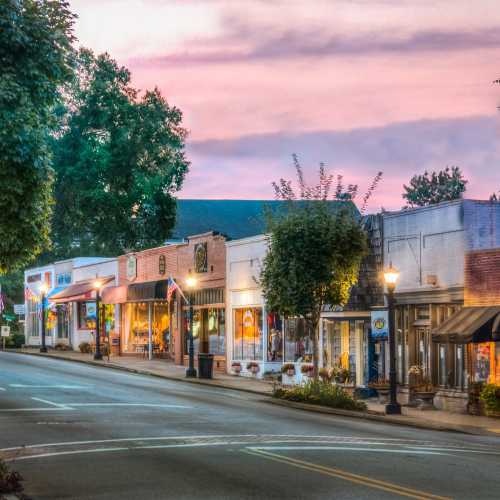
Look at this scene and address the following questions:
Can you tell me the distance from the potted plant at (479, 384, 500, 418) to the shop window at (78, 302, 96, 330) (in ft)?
116

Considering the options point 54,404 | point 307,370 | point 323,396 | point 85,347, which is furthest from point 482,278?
point 85,347

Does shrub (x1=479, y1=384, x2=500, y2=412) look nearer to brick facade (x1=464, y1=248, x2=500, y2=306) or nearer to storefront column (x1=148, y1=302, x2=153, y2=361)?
brick facade (x1=464, y1=248, x2=500, y2=306)

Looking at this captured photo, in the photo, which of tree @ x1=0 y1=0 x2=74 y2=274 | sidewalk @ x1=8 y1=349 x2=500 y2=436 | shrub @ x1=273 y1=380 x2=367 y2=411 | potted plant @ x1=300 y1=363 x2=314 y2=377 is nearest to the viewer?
tree @ x1=0 y1=0 x2=74 y2=274

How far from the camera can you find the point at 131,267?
2244 inches

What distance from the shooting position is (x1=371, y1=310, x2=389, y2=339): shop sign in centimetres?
3136

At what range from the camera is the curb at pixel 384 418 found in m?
24.8

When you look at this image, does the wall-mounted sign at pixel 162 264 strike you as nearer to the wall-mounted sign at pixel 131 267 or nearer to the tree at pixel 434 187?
the wall-mounted sign at pixel 131 267

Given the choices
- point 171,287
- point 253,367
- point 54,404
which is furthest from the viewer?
point 171,287

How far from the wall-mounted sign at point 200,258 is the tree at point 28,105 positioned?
29860 millimetres

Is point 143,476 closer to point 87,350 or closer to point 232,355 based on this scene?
point 232,355

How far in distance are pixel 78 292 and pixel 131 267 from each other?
5495 millimetres

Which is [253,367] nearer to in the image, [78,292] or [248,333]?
[248,333]

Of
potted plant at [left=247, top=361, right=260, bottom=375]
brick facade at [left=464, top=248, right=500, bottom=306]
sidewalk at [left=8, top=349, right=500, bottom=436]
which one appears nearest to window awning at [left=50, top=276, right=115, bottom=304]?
sidewalk at [left=8, top=349, right=500, bottom=436]

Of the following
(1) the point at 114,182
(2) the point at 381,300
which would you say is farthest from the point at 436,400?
(1) the point at 114,182
